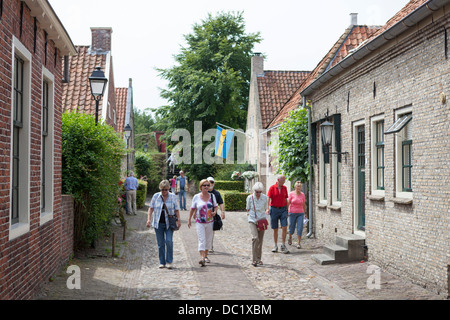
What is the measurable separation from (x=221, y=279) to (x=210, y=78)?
31.0 m

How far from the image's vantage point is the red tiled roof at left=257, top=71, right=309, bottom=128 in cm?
3073

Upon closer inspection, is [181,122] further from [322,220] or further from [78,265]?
[78,265]

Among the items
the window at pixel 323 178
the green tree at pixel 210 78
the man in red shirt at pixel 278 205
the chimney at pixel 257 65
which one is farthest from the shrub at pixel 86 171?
the green tree at pixel 210 78

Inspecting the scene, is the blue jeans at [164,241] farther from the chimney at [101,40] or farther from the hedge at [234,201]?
the chimney at [101,40]

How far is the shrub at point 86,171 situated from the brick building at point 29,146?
1.02 meters

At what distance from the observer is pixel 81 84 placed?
69.3 feet

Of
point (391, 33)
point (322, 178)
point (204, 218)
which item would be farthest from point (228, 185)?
point (391, 33)

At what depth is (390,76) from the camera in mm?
9484

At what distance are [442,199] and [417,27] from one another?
2809 mm

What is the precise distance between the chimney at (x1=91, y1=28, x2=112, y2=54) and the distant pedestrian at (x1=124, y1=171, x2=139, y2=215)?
649 centimetres

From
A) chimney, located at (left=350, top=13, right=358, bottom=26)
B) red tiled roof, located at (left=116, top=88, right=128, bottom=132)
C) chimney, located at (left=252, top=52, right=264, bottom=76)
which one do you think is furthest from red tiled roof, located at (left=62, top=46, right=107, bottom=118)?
chimney, located at (left=252, top=52, right=264, bottom=76)

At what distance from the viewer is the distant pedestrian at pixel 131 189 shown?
808 inches

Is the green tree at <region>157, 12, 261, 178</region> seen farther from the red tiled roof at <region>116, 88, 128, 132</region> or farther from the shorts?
the shorts

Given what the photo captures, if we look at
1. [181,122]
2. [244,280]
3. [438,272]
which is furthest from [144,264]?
[181,122]
